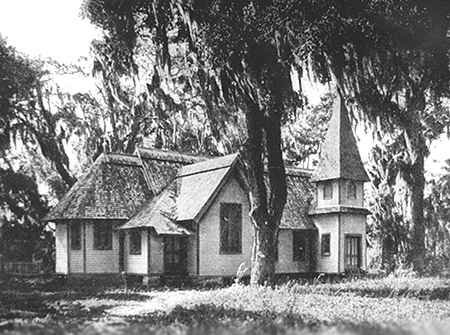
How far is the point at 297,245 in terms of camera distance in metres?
31.9

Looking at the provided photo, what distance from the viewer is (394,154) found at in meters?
32.8

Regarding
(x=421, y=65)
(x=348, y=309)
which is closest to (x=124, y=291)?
(x=348, y=309)

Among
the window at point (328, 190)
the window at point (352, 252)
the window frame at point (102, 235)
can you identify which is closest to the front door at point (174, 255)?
the window frame at point (102, 235)

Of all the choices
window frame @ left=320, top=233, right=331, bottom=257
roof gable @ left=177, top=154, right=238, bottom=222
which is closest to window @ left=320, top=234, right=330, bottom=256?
window frame @ left=320, top=233, right=331, bottom=257

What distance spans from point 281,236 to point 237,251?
11.1ft

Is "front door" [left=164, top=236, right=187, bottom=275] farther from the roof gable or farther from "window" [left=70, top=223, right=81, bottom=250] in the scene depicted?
"window" [left=70, top=223, right=81, bottom=250]

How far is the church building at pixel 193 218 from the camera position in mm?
27750

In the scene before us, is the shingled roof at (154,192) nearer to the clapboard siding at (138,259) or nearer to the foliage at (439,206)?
the clapboard siding at (138,259)

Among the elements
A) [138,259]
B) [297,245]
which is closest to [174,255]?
[138,259]

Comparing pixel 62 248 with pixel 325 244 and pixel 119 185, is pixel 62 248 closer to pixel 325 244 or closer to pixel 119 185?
pixel 119 185

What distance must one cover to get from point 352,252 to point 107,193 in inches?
488

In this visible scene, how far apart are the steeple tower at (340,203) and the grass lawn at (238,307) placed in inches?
271

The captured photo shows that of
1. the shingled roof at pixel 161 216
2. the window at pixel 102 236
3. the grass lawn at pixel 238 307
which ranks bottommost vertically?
the grass lawn at pixel 238 307

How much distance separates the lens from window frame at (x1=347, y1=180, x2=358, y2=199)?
31.2 m
